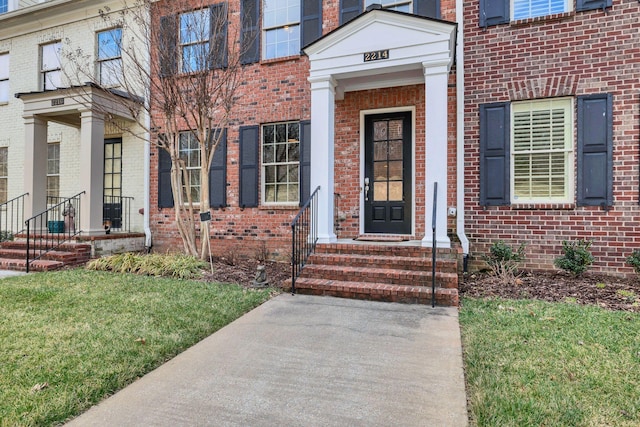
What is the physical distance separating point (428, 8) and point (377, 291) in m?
4.99

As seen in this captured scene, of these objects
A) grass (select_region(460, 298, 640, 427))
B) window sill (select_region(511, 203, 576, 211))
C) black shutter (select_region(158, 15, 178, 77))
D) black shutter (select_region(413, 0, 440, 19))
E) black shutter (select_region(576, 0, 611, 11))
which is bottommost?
grass (select_region(460, 298, 640, 427))

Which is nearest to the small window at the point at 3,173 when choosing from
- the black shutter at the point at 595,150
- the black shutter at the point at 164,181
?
the black shutter at the point at 164,181

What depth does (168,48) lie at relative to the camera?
6.37 metres

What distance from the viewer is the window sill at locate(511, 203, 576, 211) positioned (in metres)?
5.72

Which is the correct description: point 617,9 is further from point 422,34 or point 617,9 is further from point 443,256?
point 443,256

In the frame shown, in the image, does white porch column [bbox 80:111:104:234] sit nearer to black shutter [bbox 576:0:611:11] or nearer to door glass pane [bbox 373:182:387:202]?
door glass pane [bbox 373:182:387:202]

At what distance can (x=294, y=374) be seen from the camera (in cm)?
266

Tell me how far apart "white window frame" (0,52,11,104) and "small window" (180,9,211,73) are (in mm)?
6467

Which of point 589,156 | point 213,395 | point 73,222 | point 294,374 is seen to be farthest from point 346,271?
point 73,222

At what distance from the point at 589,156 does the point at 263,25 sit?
20.9 feet

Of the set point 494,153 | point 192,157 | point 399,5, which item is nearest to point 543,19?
point 494,153

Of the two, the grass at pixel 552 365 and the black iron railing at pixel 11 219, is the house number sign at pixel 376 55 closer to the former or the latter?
the grass at pixel 552 365

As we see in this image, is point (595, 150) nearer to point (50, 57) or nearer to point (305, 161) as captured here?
point (305, 161)

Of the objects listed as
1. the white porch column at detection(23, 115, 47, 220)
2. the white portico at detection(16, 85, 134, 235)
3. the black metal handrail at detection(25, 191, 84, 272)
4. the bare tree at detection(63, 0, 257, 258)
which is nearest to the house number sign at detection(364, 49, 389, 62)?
the bare tree at detection(63, 0, 257, 258)
